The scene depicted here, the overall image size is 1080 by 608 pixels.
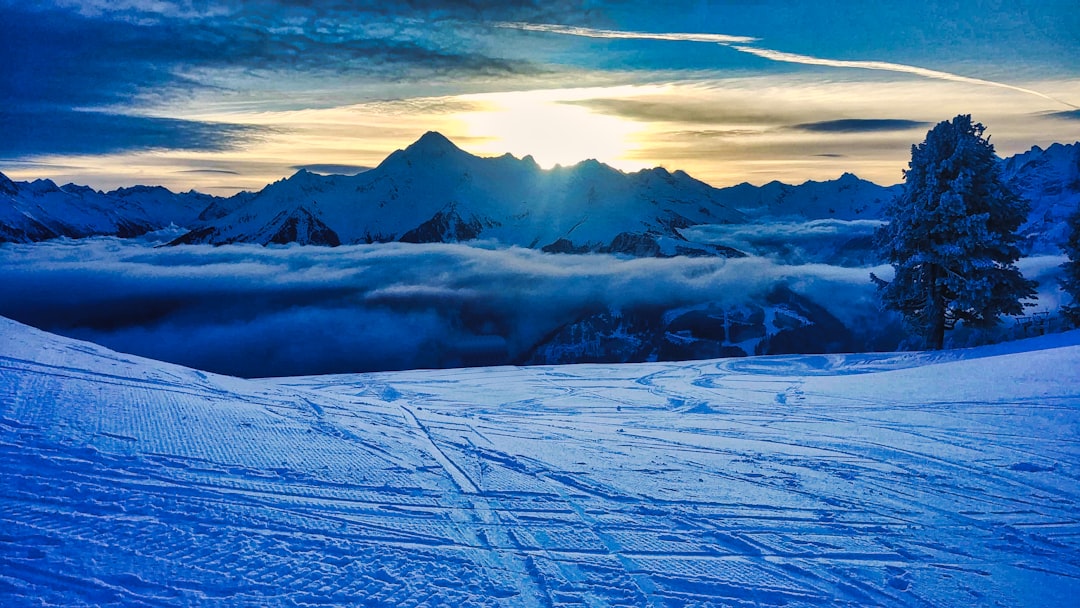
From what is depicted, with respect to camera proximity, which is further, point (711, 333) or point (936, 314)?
point (711, 333)

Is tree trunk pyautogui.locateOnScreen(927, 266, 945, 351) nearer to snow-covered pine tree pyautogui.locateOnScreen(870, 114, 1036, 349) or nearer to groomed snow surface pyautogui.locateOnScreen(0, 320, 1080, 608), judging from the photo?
snow-covered pine tree pyautogui.locateOnScreen(870, 114, 1036, 349)

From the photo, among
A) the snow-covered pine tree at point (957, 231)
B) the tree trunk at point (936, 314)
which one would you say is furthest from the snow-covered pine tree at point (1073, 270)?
the tree trunk at point (936, 314)

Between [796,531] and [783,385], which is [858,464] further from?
[783,385]

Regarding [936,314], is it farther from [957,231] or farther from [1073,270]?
[1073,270]

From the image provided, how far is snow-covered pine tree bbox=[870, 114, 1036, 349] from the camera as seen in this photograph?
74.8ft

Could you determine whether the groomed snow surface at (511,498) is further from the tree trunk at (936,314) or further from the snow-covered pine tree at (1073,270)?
the snow-covered pine tree at (1073,270)

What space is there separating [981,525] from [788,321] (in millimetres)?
152770

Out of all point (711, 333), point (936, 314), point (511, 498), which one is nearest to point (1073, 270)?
point (936, 314)

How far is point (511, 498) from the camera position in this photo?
850 cm

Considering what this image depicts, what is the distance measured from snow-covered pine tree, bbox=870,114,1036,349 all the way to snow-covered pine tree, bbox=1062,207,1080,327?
16.6ft

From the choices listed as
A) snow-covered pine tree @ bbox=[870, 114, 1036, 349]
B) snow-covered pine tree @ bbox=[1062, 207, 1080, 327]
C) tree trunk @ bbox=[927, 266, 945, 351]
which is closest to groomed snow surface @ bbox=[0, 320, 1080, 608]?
snow-covered pine tree @ bbox=[870, 114, 1036, 349]

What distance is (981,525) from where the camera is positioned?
7.84 m

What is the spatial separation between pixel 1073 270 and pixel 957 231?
956 centimetres

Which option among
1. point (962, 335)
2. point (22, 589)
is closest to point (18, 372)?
point (22, 589)
